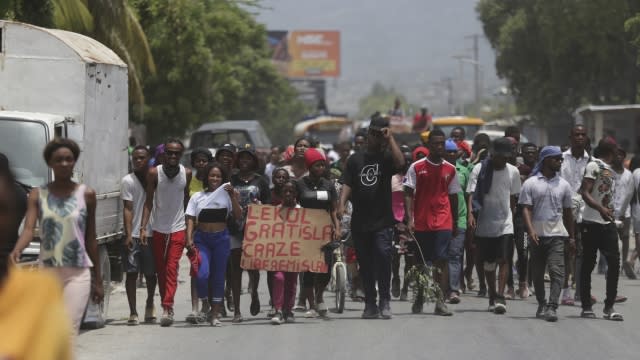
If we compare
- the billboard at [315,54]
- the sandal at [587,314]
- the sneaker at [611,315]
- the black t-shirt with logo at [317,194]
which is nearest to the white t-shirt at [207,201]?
the black t-shirt with logo at [317,194]

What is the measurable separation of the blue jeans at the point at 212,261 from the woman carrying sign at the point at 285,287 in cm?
53

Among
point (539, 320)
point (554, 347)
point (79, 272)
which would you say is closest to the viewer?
point (79, 272)

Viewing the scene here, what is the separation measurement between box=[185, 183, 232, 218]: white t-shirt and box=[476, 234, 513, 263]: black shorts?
2875 millimetres

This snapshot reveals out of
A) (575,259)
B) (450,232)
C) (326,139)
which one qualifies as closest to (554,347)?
(450,232)

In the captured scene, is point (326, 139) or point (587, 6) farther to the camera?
point (326, 139)

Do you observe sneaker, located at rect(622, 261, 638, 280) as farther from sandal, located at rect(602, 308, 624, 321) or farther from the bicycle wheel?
the bicycle wheel

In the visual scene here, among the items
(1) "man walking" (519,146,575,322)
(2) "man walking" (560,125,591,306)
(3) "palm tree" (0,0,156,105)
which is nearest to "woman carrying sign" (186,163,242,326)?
(1) "man walking" (519,146,575,322)

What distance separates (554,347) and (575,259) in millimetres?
4220

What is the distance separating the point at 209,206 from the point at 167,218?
0.44 m

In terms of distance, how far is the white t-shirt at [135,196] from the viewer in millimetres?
12836

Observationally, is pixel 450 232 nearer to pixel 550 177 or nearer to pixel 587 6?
pixel 550 177

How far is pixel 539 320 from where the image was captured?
12.7m

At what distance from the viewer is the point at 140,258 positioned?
12781 millimetres

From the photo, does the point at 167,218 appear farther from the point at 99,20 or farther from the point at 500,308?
the point at 99,20
